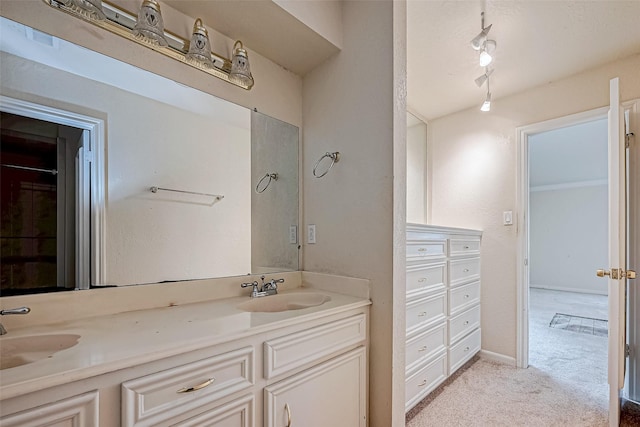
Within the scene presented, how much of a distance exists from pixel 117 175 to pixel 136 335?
696mm

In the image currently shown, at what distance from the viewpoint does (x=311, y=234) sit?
68.7 inches

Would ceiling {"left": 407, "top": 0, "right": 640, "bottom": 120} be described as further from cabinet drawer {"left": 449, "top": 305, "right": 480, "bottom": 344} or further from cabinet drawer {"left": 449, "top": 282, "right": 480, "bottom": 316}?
cabinet drawer {"left": 449, "top": 305, "right": 480, "bottom": 344}

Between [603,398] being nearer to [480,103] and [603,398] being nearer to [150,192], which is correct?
[480,103]

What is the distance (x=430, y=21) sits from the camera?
1.69 metres

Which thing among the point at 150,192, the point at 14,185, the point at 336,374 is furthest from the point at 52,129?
the point at 336,374

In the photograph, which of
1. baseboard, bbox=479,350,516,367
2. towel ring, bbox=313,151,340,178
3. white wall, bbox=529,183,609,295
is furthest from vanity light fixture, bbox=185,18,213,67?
white wall, bbox=529,183,609,295

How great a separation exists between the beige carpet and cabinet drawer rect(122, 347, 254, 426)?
4.34 feet

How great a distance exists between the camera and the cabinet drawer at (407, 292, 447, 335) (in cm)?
175

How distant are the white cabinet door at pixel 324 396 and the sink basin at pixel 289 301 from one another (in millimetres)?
310

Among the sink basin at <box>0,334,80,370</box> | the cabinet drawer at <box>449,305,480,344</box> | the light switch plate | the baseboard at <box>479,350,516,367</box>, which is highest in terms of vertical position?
the light switch plate

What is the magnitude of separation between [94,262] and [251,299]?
655 mm

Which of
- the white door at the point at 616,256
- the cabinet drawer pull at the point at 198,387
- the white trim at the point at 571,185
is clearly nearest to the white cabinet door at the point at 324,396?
the cabinet drawer pull at the point at 198,387

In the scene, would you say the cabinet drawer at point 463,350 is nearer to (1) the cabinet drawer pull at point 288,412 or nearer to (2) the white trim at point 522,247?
(2) the white trim at point 522,247

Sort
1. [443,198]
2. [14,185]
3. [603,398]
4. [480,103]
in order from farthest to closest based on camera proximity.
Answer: [443,198], [480,103], [603,398], [14,185]
